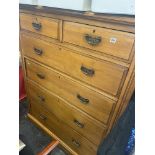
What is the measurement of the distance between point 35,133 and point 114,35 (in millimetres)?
1280

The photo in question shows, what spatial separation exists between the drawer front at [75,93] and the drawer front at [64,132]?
0.30 m

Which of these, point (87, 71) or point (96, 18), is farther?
point (87, 71)

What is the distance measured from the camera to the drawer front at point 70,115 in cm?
103

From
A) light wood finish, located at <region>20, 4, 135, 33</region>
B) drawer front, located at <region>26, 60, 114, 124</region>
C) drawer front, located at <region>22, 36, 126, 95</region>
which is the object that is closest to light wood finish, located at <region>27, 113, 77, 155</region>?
drawer front, located at <region>26, 60, 114, 124</region>

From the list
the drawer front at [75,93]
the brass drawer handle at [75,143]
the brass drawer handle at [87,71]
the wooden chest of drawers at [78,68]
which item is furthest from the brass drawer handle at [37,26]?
the brass drawer handle at [75,143]

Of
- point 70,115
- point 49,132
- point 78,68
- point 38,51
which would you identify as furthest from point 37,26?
point 49,132

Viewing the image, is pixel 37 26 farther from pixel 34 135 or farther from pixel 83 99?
pixel 34 135

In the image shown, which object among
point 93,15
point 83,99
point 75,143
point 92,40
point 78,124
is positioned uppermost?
point 93,15

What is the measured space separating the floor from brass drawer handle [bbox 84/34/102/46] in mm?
1085

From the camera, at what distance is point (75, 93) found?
1.01 metres

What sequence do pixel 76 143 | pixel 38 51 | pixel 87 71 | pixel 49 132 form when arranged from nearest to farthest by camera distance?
1. pixel 87 71
2. pixel 38 51
3. pixel 76 143
4. pixel 49 132

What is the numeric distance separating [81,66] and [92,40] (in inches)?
6.9
